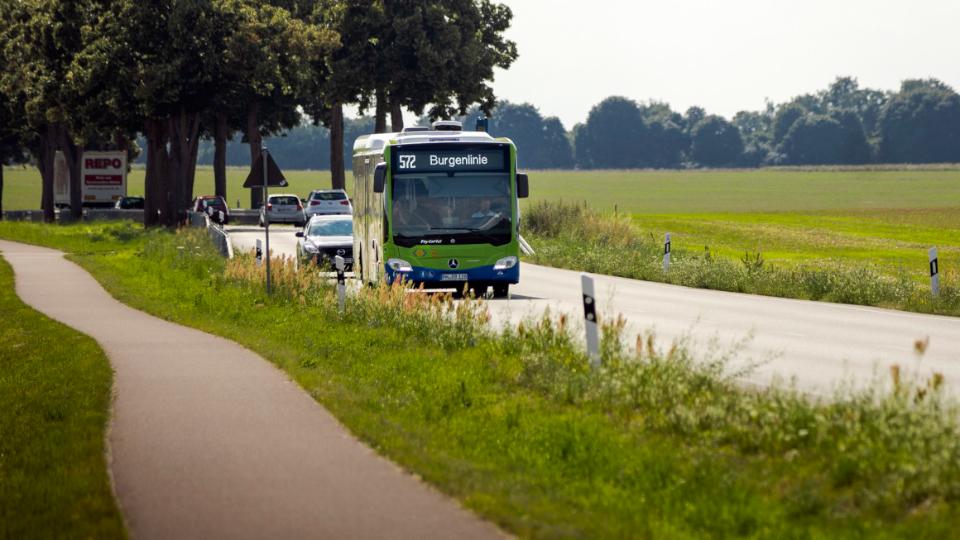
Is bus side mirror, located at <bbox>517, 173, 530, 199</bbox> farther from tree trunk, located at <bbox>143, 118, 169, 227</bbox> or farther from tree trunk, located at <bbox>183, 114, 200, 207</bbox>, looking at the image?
tree trunk, located at <bbox>183, 114, 200, 207</bbox>

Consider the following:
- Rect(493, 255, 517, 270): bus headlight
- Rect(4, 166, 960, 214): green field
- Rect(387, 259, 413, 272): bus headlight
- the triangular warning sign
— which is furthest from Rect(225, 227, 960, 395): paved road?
Rect(4, 166, 960, 214): green field

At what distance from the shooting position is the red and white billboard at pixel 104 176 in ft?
279

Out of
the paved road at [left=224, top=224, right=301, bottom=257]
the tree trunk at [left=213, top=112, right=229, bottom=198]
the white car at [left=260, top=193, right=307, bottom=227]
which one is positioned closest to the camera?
the paved road at [left=224, top=224, right=301, bottom=257]

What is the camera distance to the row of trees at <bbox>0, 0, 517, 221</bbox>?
5881cm

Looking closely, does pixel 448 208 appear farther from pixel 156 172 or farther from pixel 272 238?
pixel 156 172

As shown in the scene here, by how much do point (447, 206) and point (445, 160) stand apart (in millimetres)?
823

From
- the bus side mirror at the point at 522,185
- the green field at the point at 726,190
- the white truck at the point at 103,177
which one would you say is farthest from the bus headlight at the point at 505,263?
the green field at the point at 726,190

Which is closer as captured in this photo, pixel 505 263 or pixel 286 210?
pixel 505 263

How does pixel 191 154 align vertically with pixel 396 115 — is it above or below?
below

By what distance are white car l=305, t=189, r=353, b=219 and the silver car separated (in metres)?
24.5

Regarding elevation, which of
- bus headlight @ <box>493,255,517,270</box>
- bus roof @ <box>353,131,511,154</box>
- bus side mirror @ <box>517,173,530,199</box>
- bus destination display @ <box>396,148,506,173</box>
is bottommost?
bus headlight @ <box>493,255,517,270</box>

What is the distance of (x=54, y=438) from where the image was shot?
38.8ft

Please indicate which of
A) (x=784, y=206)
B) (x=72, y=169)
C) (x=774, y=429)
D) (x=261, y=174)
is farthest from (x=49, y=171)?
(x=774, y=429)

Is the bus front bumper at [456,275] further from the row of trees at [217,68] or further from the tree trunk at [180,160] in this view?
the tree trunk at [180,160]
